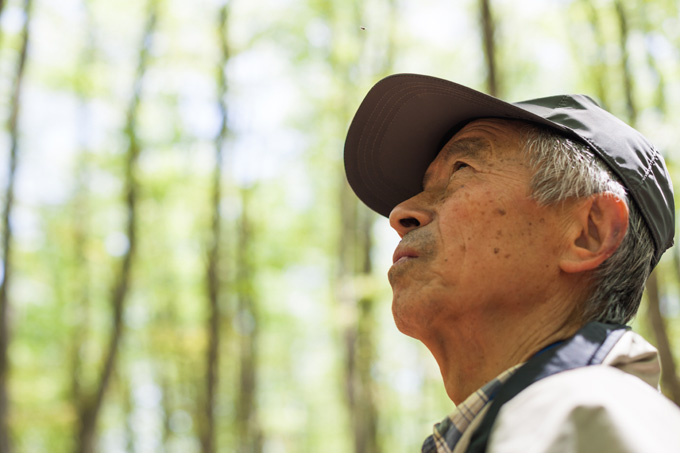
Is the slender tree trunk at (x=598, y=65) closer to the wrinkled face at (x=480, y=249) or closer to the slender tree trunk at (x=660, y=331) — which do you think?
the slender tree trunk at (x=660, y=331)

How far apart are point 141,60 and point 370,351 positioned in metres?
6.94

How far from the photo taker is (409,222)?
1793 millimetres

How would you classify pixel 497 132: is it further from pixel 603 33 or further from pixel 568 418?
pixel 603 33

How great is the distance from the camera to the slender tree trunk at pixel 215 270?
1105 centimetres

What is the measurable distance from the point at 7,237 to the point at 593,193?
27.2ft

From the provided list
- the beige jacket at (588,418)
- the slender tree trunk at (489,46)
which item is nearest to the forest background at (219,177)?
the slender tree trunk at (489,46)

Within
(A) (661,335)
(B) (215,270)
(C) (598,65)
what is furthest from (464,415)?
(B) (215,270)

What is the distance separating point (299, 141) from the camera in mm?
15258

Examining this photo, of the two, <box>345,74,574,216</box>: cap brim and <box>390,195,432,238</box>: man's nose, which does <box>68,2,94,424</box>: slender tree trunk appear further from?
<box>390,195,432,238</box>: man's nose

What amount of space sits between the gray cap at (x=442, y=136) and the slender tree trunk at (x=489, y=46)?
346cm

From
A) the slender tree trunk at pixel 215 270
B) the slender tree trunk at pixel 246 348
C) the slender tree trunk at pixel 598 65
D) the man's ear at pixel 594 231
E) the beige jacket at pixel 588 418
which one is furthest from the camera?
the slender tree trunk at pixel 246 348

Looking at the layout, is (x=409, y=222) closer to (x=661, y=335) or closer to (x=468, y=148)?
(x=468, y=148)

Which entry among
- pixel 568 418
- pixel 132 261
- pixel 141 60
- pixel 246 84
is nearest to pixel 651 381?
pixel 568 418

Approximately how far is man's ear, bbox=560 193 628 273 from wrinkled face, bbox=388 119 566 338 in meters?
0.03
